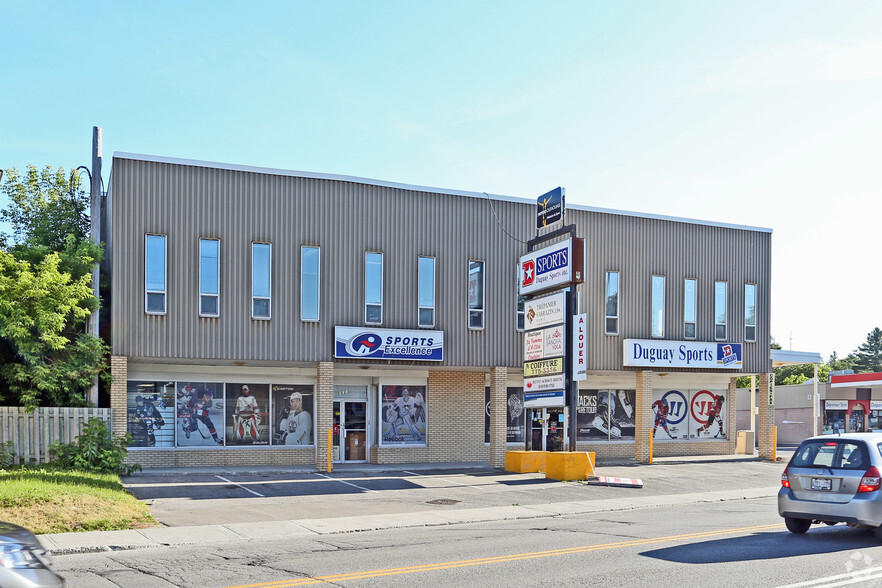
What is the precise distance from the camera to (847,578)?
960 centimetres

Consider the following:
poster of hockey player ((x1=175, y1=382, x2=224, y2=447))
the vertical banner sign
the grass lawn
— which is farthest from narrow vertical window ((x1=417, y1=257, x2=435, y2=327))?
the grass lawn

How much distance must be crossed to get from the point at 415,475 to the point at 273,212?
8672 mm

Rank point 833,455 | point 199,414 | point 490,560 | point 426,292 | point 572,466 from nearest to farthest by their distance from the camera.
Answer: point 490,560
point 833,455
point 572,466
point 199,414
point 426,292

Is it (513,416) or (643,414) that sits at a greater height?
(643,414)

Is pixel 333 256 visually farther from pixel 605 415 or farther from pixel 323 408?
pixel 605 415

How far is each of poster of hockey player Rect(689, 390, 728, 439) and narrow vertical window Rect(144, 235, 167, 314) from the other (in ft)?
70.1

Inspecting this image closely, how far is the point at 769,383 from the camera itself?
108 ft

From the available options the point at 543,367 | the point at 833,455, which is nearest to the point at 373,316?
the point at 543,367

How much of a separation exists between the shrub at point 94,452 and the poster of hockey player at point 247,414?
4.39m

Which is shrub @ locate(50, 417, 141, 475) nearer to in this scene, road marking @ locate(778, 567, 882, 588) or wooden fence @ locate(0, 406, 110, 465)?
wooden fence @ locate(0, 406, 110, 465)

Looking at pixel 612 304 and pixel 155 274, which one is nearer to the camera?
pixel 155 274

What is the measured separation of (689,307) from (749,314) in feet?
9.45

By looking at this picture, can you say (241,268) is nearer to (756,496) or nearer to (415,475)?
(415,475)

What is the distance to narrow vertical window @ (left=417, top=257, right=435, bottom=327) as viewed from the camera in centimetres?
2702
